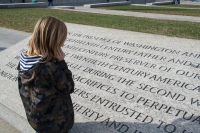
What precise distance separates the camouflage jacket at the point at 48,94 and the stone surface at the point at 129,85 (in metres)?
0.77

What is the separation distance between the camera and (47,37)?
2.37 metres

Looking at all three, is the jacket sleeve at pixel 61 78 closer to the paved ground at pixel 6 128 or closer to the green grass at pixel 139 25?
the paved ground at pixel 6 128

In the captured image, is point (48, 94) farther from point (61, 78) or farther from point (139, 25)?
point (139, 25)

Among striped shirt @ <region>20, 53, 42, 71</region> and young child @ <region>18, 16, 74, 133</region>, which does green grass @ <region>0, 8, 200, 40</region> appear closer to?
young child @ <region>18, 16, 74, 133</region>

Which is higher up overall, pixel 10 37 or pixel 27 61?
pixel 27 61

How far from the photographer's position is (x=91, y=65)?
4.89m

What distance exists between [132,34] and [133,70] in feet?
5.13

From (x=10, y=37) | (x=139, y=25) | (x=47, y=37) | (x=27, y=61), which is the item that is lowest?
(x=10, y=37)

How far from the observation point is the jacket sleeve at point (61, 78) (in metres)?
2.41

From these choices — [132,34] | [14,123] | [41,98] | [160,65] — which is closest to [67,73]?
[41,98]

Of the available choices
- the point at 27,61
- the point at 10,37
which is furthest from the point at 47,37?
the point at 10,37

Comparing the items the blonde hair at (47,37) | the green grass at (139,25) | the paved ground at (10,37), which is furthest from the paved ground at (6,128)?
the green grass at (139,25)

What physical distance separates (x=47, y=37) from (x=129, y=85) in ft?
6.75

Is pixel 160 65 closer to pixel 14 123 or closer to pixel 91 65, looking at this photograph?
pixel 91 65
